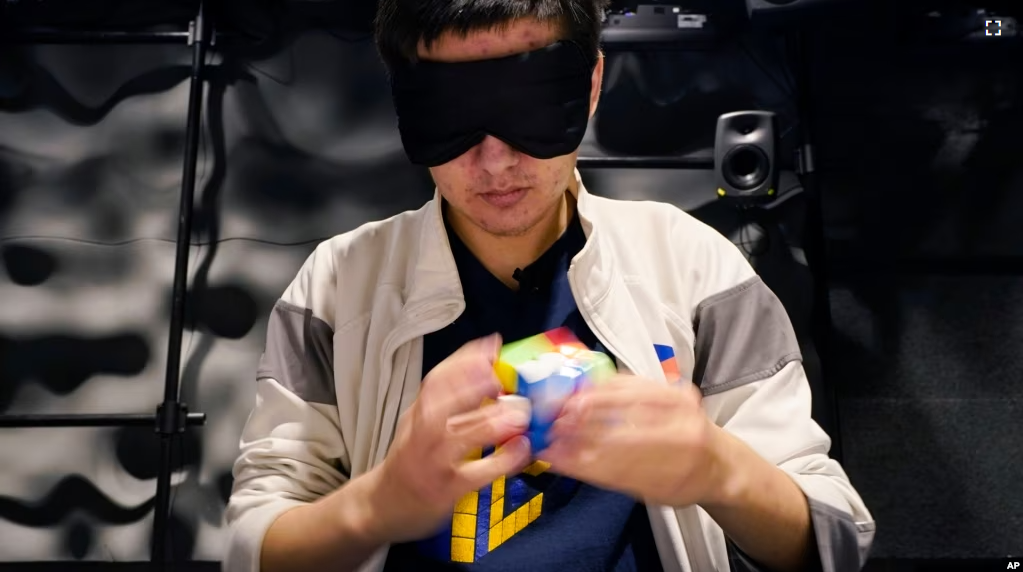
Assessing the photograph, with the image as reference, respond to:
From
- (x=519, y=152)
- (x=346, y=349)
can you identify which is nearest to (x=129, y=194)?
(x=346, y=349)

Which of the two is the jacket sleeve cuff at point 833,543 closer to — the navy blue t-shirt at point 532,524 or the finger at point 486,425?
the navy blue t-shirt at point 532,524

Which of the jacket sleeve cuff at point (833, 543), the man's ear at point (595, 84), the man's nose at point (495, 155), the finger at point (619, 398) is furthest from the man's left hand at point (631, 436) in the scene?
the man's ear at point (595, 84)

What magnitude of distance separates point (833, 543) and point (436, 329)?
61cm

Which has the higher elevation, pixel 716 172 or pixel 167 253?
pixel 716 172

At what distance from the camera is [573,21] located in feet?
4.10

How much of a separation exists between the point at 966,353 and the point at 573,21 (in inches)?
102

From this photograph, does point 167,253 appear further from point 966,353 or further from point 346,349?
point 966,353

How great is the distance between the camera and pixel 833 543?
45.6 inches

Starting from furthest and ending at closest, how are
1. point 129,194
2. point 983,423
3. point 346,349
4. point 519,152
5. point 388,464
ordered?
point 129,194
point 983,423
point 346,349
point 519,152
point 388,464

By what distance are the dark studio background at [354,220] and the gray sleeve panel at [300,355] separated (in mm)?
1976

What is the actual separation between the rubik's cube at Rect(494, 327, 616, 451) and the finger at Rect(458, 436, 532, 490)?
1 cm

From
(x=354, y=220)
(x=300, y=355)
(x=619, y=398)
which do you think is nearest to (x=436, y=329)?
(x=300, y=355)

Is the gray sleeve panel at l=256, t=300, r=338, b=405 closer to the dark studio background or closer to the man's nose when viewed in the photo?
the man's nose

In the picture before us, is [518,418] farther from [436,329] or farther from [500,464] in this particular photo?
[436,329]
